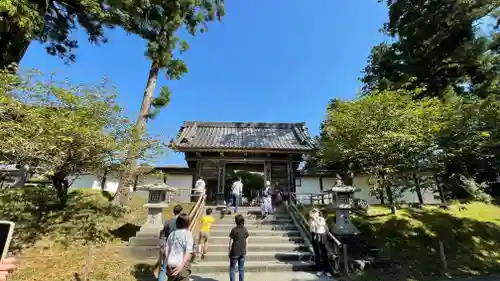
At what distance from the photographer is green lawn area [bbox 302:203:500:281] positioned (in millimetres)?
7559

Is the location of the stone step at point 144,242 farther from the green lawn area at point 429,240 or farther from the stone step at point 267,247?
the green lawn area at point 429,240

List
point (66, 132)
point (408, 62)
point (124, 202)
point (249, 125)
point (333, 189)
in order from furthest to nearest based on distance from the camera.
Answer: point (249, 125), point (408, 62), point (124, 202), point (333, 189), point (66, 132)

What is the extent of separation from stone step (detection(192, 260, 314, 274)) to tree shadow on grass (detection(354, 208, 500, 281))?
5.18 feet

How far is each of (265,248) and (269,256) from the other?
0.57 meters

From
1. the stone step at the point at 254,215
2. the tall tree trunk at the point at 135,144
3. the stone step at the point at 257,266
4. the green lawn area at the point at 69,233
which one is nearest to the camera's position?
the green lawn area at the point at 69,233

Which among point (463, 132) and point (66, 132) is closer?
point (66, 132)

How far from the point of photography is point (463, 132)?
7.69 m

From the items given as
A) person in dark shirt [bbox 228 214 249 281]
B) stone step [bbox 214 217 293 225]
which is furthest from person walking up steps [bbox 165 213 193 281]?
stone step [bbox 214 217 293 225]

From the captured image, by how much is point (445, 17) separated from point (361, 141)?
8.55 m

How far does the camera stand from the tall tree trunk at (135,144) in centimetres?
941

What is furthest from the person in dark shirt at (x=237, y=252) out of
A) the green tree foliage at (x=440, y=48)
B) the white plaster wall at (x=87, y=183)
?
the white plaster wall at (x=87, y=183)

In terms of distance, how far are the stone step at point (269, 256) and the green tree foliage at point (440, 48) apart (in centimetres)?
869

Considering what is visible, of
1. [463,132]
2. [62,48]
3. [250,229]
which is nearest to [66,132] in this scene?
[250,229]

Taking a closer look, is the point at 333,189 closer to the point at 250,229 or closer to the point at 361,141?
the point at 361,141
